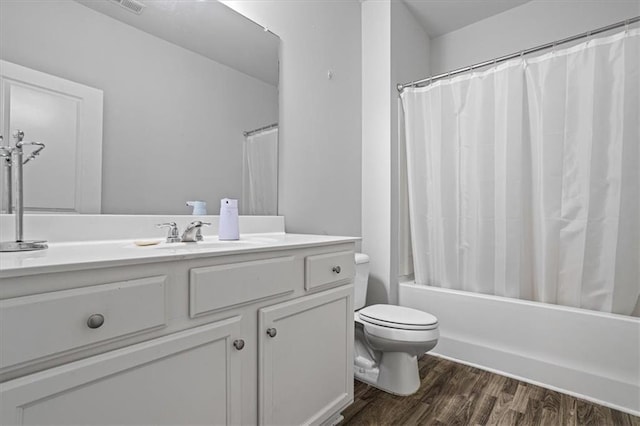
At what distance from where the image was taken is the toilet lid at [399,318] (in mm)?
1587

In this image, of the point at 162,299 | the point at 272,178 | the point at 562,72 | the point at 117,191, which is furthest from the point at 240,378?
the point at 562,72

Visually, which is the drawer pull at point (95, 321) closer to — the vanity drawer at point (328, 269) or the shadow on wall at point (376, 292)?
the vanity drawer at point (328, 269)

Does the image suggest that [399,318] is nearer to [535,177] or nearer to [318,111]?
[535,177]

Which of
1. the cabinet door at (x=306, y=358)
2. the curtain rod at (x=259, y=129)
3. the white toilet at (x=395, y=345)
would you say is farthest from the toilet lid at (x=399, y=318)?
the curtain rod at (x=259, y=129)

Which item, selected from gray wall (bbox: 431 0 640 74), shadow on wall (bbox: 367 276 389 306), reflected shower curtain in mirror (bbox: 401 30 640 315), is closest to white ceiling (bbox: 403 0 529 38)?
gray wall (bbox: 431 0 640 74)

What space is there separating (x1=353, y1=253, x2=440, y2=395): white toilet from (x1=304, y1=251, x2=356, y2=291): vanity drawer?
434mm

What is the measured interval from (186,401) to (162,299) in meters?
0.28

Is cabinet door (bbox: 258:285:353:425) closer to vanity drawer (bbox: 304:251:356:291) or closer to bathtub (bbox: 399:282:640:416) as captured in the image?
vanity drawer (bbox: 304:251:356:291)

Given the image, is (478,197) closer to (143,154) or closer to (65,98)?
(143,154)

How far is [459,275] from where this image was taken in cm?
208

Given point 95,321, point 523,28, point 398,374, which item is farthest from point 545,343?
point 523,28

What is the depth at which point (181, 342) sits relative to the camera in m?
Result: 0.81

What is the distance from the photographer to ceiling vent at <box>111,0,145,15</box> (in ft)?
3.84

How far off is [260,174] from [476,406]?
1.55m
